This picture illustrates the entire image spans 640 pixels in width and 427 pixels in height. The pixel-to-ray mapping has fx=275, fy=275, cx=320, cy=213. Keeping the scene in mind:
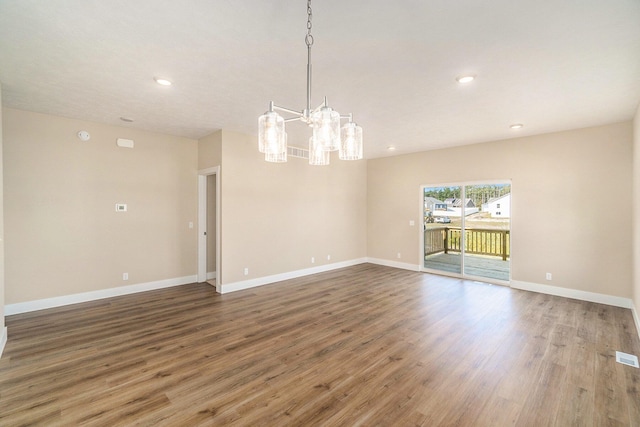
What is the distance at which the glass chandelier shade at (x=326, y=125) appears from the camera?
208cm

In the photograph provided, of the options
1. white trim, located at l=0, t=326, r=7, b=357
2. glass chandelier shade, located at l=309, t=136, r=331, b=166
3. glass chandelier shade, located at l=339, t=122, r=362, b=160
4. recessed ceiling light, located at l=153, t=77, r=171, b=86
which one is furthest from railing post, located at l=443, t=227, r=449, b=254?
white trim, located at l=0, t=326, r=7, b=357

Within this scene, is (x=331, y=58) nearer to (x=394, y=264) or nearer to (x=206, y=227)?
(x=206, y=227)

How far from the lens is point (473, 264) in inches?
265

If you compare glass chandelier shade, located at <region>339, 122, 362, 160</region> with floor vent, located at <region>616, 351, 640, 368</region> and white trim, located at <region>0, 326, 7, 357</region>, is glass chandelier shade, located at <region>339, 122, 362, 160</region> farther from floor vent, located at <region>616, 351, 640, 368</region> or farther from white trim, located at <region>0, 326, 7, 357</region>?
white trim, located at <region>0, 326, 7, 357</region>

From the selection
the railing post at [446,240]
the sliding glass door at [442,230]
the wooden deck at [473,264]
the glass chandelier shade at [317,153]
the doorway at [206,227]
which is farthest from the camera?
the railing post at [446,240]

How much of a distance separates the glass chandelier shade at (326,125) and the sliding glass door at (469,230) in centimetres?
516

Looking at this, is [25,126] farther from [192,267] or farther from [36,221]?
[192,267]

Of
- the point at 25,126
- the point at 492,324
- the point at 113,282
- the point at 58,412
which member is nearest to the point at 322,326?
the point at 492,324

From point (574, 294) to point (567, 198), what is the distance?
5.64 feet

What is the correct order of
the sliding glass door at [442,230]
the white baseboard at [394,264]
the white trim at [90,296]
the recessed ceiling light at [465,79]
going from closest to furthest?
the recessed ceiling light at [465,79]
the white trim at [90,296]
the sliding glass door at [442,230]
the white baseboard at [394,264]

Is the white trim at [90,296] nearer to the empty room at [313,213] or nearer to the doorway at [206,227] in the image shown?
the empty room at [313,213]

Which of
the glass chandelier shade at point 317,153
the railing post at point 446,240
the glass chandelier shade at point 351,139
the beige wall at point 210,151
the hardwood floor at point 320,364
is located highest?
the beige wall at point 210,151

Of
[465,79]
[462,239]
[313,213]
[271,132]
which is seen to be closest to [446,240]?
[462,239]

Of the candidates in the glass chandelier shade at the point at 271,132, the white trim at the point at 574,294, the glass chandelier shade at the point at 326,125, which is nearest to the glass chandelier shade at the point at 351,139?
the glass chandelier shade at the point at 326,125
